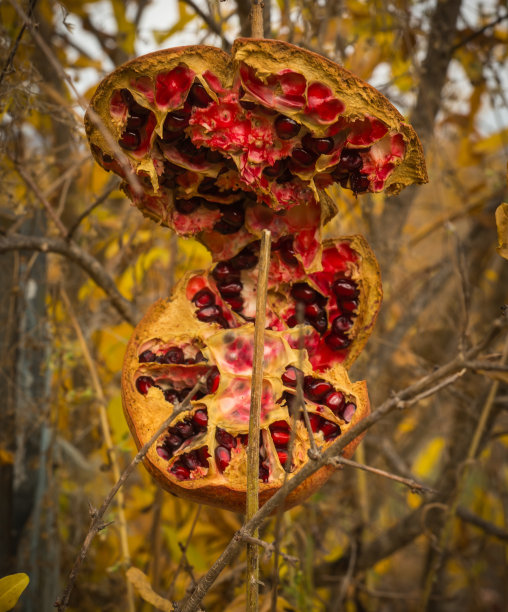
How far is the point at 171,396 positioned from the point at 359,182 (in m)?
0.59

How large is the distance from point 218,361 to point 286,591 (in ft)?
2.38

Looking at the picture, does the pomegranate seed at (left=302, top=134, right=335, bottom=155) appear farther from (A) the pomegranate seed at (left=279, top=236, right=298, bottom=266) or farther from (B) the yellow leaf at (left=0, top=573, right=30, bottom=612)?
(B) the yellow leaf at (left=0, top=573, right=30, bottom=612)

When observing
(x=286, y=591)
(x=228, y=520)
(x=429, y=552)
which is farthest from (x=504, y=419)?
(x=286, y=591)

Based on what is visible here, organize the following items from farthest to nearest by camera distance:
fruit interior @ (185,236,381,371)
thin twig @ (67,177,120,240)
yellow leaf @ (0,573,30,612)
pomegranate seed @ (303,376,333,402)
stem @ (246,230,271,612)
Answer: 1. thin twig @ (67,177,120,240)
2. fruit interior @ (185,236,381,371)
3. pomegranate seed @ (303,376,333,402)
4. yellow leaf @ (0,573,30,612)
5. stem @ (246,230,271,612)

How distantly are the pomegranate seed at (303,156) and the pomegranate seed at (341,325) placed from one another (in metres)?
0.36

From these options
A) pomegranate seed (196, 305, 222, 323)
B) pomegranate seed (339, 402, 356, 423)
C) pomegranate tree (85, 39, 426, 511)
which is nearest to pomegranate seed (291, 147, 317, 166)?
pomegranate tree (85, 39, 426, 511)

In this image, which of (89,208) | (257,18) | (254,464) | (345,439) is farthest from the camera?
(89,208)

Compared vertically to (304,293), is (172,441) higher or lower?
lower

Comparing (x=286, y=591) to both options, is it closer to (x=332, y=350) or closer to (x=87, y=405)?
(x=332, y=350)

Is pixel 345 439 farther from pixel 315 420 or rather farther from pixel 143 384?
pixel 143 384

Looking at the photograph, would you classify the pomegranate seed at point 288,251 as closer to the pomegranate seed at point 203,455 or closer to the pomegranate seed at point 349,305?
the pomegranate seed at point 349,305

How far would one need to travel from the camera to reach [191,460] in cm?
Answer: 112

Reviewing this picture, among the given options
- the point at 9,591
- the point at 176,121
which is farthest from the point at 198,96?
the point at 9,591

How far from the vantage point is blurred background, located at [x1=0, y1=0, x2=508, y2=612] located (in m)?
1.67
